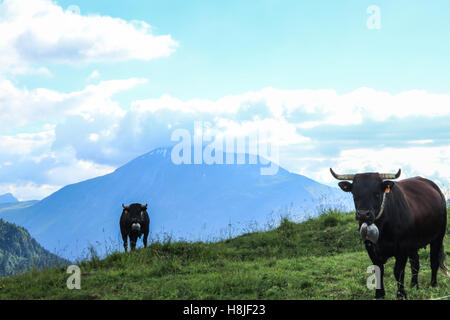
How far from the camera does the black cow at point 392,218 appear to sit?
7656 millimetres

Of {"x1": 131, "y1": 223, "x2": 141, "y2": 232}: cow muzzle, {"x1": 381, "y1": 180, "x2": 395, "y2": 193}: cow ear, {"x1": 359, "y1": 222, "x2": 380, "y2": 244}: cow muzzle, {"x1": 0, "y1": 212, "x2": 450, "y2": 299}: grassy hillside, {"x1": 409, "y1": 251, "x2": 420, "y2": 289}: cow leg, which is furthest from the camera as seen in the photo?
{"x1": 131, "y1": 223, "x2": 141, "y2": 232}: cow muzzle

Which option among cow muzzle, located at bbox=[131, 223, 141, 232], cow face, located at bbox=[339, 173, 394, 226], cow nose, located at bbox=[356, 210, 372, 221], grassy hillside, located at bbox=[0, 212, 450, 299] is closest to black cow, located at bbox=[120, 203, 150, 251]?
cow muzzle, located at bbox=[131, 223, 141, 232]

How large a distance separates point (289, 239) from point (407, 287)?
20.9 feet

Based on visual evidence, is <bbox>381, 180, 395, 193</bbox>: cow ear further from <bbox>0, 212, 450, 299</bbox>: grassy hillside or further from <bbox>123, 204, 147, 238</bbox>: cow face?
<bbox>123, 204, 147, 238</bbox>: cow face

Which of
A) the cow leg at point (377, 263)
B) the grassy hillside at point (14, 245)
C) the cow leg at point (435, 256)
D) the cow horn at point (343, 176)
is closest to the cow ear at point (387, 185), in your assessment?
the cow horn at point (343, 176)

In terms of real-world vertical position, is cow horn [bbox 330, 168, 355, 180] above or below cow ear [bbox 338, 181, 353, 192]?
above

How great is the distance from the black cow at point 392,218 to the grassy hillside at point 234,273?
0.84 meters

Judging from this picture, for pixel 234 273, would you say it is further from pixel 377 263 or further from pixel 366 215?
pixel 366 215

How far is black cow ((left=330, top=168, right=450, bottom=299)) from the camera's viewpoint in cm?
766

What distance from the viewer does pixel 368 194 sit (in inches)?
301

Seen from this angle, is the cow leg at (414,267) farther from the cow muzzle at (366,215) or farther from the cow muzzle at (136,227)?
the cow muzzle at (136,227)

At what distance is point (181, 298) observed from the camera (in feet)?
28.5
